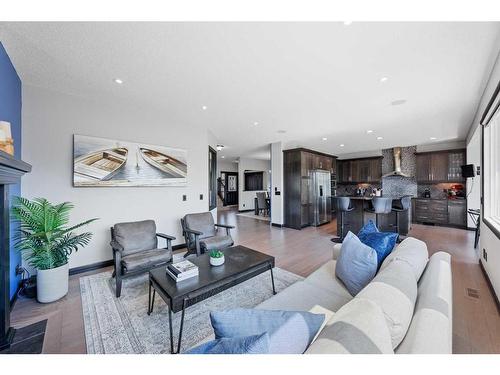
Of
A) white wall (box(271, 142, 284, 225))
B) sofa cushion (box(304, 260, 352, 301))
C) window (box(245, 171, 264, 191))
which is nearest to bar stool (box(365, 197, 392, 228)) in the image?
white wall (box(271, 142, 284, 225))

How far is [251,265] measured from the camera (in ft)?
7.31

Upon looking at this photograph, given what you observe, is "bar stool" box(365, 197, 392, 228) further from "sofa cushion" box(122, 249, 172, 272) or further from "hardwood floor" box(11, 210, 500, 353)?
"sofa cushion" box(122, 249, 172, 272)

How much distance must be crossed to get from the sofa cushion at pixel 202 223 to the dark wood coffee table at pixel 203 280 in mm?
1205

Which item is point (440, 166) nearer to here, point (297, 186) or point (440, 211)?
point (440, 211)

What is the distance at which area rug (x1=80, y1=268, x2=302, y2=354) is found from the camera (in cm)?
169

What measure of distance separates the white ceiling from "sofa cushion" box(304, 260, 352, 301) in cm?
219

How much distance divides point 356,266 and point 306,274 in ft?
4.71

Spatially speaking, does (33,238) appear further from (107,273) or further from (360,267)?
(360,267)

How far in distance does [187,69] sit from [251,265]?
91.8 inches

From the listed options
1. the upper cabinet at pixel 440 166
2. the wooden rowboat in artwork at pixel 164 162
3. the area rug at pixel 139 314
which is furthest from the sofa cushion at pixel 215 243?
the upper cabinet at pixel 440 166

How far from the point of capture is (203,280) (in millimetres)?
1901

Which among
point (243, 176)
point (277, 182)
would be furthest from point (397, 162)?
point (243, 176)

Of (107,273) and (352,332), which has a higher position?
(352,332)
